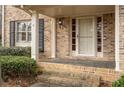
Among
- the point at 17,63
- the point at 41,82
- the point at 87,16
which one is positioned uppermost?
the point at 87,16

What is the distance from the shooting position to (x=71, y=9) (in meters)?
9.63

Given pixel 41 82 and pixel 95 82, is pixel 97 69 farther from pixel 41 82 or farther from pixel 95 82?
pixel 41 82

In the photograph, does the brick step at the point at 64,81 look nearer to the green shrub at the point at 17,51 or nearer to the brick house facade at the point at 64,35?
the brick house facade at the point at 64,35

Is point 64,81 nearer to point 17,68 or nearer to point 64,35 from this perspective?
point 17,68

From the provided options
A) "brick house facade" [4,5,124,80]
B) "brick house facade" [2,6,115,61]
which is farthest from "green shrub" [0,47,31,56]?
"brick house facade" [2,6,115,61]

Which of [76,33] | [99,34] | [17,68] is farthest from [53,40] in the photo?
[17,68]

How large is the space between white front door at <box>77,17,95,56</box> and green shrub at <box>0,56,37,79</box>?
11.0 ft

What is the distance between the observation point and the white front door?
1105 centimetres

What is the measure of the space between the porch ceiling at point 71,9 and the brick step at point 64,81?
2.58 m

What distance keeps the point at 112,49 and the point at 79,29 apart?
1882 mm

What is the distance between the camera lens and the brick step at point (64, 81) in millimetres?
7109

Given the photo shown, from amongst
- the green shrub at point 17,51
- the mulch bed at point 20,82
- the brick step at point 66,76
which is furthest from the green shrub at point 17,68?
the green shrub at point 17,51
